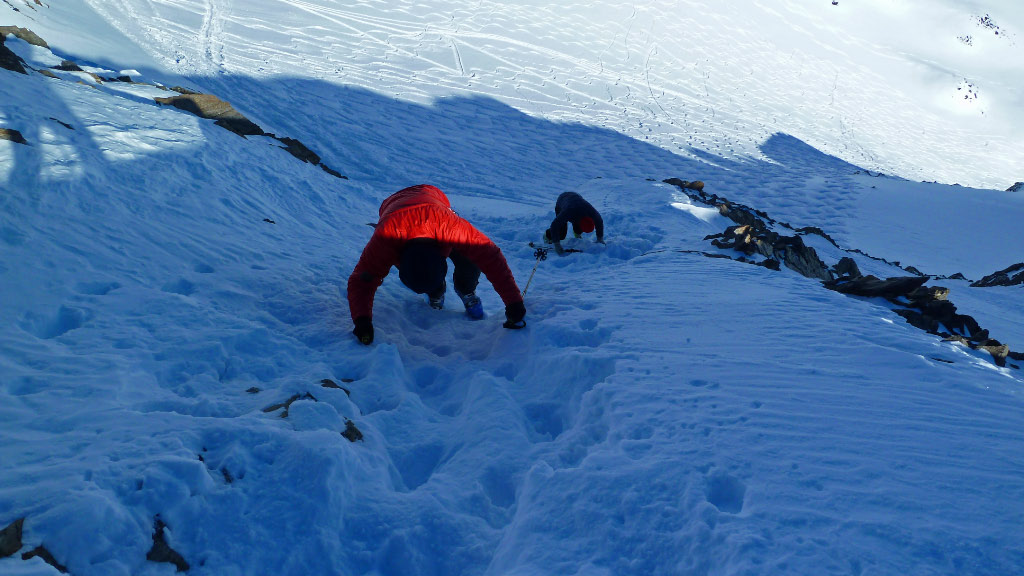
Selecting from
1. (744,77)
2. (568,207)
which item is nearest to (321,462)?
(568,207)

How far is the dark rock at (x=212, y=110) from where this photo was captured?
793 cm

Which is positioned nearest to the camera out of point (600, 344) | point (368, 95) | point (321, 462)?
point (321, 462)

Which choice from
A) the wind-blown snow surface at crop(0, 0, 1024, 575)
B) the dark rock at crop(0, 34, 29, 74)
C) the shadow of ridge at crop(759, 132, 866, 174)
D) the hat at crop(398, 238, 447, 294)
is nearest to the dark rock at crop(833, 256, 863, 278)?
the wind-blown snow surface at crop(0, 0, 1024, 575)

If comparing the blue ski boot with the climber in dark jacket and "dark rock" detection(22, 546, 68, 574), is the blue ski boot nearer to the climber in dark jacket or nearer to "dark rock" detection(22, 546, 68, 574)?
the climber in dark jacket

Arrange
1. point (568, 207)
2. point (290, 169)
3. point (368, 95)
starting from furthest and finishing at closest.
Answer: point (368, 95)
point (290, 169)
point (568, 207)

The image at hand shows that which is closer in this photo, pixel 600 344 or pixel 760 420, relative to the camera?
pixel 760 420

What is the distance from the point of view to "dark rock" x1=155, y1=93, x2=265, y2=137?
793 centimetres

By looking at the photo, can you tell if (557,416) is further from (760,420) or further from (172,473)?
(172,473)

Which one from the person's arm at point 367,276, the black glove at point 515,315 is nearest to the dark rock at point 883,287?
the black glove at point 515,315

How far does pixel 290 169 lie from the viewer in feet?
26.0

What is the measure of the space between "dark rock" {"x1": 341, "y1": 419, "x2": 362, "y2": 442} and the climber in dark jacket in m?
4.65

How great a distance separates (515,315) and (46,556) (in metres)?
2.78

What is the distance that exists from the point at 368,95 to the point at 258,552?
15.2 meters

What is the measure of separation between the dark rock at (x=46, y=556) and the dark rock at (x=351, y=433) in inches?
42.0
